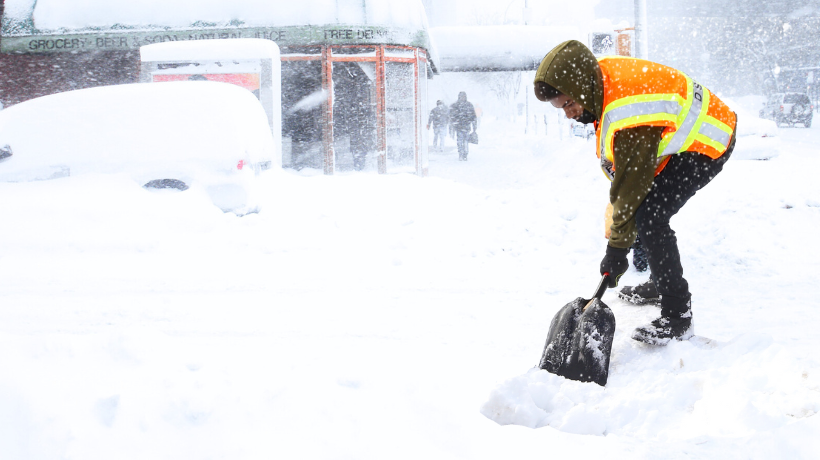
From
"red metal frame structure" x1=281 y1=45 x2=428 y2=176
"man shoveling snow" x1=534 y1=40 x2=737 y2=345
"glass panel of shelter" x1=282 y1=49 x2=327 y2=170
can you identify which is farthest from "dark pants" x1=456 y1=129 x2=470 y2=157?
"man shoveling snow" x1=534 y1=40 x2=737 y2=345

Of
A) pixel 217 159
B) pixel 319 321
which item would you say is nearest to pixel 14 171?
pixel 217 159

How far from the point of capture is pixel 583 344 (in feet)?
8.66

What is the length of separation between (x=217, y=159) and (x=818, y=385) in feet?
18.2

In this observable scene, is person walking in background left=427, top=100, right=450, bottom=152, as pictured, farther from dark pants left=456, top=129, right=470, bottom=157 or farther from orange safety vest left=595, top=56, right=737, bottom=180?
orange safety vest left=595, top=56, right=737, bottom=180

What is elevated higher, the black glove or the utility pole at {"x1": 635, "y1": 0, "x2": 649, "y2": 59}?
the utility pole at {"x1": 635, "y1": 0, "x2": 649, "y2": 59}

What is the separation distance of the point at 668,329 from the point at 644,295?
2.01ft

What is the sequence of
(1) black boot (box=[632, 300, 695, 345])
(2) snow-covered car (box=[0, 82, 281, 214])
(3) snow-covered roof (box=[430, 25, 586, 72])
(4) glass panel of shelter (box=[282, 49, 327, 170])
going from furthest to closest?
(3) snow-covered roof (box=[430, 25, 586, 72])
(4) glass panel of shelter (box=[282, 49, 327, 170])
(2) snow-covered car (box=[0, 82, 281, 214])
(1) black boot (box=[632, 300, 695, 345])

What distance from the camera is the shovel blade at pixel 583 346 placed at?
2613mm

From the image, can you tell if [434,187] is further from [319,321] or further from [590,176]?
[319,321]

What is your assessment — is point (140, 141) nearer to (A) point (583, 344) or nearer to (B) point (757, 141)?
(A) point (583, 344)

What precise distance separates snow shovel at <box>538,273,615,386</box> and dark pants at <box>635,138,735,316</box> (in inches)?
11.1

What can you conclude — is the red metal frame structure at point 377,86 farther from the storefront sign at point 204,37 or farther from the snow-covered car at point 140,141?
the snow-covered car at point 140,141

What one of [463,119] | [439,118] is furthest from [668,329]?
[439,118]

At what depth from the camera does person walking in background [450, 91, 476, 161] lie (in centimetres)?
1658
